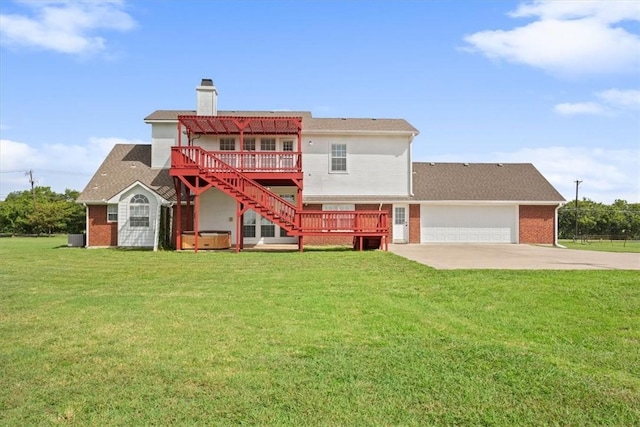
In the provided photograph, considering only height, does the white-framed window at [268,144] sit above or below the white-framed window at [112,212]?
above

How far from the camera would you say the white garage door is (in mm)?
23812

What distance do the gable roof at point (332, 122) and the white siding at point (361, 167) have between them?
422 millimetres

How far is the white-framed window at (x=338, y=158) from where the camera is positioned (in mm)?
23406

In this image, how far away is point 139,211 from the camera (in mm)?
21281

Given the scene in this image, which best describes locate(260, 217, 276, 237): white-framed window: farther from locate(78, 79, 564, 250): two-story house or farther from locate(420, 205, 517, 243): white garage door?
locate(420, 205, 517, 243): white garage door

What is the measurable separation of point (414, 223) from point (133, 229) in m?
13.1

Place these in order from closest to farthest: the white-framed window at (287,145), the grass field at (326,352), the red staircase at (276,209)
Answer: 1. the grass field at (326,352)
2. the red staircase at (276,209)
3. the white-framed window at (287,145)

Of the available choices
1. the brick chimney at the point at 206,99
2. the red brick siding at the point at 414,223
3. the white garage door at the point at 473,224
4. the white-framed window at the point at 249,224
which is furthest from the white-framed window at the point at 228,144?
the white garage door at the point at 473,224

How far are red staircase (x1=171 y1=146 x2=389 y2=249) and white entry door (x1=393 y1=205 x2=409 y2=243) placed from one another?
4003 millimetres

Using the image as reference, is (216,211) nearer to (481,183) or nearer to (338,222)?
(338,222)

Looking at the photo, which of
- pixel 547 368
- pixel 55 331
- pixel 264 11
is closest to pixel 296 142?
pixel 264 11

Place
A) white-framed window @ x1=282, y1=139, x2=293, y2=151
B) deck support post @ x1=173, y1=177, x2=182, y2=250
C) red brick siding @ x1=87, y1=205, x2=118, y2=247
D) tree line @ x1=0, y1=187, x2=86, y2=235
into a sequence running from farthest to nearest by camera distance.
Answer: tree line @ x1=0, y1=187, x2=86, y2=235 < white-framed window @ x1=282, y1=139, x2=293, y2=151 < red brick siding @ x1=87, y1=205, x2=118, y2=247 < deck support post @ x1=173, y1=177, x2=182, y2=250

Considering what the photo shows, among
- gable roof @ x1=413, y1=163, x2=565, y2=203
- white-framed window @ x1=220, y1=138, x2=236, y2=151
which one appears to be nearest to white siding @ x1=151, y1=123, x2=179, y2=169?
white-framed window @ x1=220, y1=138, x2=236, y2=151

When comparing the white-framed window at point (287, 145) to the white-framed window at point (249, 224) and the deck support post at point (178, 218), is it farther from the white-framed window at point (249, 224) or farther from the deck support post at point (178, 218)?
the deck support post at point (178, 218)
